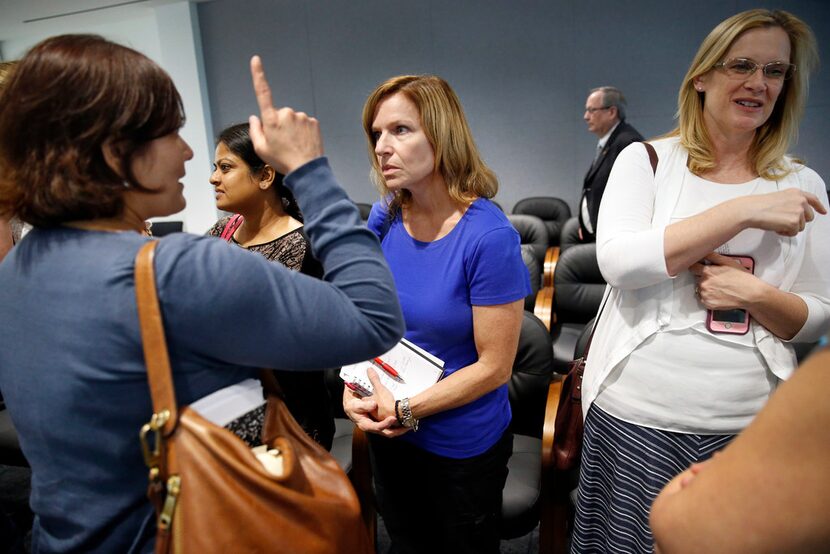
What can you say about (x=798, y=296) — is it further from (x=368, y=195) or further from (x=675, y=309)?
(x=368, y=195)

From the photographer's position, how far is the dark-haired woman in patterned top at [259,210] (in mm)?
1458

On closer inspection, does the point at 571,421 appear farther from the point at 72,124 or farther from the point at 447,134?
the point at 72,124

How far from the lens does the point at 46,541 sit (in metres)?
0.69

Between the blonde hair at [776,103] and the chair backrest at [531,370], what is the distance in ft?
3.30

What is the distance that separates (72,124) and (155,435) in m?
0.37

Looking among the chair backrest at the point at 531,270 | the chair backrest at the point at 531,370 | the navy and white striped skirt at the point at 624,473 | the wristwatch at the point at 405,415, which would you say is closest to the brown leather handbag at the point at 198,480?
the wristwatch at the point at 405,415

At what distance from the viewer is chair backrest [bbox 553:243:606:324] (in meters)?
A: 3.18

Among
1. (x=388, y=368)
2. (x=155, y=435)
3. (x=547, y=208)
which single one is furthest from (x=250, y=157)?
(x=547, y=208)

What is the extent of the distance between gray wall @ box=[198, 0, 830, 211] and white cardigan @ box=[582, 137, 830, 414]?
458 cm

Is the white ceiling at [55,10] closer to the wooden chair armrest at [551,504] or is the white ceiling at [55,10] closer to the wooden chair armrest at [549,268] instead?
the wooden chair armrest at [549,268]

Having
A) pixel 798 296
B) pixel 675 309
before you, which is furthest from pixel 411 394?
pixel 798 296

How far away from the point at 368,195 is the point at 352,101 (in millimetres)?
1136

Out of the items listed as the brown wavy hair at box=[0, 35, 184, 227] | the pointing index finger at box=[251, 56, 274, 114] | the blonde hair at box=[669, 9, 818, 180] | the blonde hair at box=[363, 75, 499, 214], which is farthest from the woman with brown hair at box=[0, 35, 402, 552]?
the blonde hair at box=[669, 9, 818, 180]

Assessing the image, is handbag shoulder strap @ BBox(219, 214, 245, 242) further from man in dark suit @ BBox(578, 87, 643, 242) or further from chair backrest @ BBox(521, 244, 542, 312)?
man in dark suit @ BBox(578, 87, 643, 242)
